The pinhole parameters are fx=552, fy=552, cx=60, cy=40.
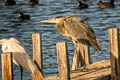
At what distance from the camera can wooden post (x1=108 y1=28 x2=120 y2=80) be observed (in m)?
10.3

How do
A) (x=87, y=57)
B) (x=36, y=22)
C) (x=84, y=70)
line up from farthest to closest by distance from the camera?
(x=36, y=22) → (x=87, y=57) → (x=84, y=70)

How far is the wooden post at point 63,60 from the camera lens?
30.9 ft

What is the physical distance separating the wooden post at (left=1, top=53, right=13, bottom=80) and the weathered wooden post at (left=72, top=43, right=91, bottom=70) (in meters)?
3.15

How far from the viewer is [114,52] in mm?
10430

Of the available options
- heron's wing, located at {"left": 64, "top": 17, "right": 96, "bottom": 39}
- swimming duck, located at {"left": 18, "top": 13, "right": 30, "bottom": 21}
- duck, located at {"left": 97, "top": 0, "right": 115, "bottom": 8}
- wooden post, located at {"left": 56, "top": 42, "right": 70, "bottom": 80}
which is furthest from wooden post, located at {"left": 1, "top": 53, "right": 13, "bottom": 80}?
duck, located at {"left": 97, "top": 0, "right": 115, "bottom": 8}

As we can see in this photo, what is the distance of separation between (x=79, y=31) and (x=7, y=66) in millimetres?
3035

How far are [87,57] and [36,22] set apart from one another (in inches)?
480

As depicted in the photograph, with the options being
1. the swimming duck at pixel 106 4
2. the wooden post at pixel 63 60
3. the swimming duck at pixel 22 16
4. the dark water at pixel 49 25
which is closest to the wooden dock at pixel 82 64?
the wooden post at pixel 63 60

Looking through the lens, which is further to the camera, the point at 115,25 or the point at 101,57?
the point at 115,25

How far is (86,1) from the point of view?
30.3 m

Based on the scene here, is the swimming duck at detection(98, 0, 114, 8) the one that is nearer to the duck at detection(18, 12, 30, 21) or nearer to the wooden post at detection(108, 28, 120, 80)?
the duck at detection(18, 12, 30, 21)

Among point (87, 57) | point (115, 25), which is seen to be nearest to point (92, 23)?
point (115, 25)

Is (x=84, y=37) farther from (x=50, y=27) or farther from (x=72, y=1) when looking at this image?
(x=72, y=1)

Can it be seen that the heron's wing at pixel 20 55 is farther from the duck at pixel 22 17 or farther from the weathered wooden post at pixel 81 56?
the duck at pixel 22 17
